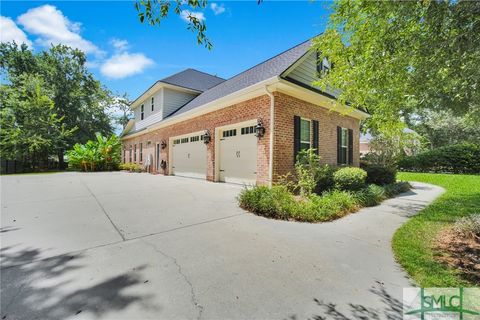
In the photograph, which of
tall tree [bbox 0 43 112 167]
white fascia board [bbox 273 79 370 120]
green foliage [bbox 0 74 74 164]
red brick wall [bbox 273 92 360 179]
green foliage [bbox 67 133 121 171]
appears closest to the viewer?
white fascia board [bbox 273 79 370 120]

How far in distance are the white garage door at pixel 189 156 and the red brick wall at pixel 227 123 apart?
50cm

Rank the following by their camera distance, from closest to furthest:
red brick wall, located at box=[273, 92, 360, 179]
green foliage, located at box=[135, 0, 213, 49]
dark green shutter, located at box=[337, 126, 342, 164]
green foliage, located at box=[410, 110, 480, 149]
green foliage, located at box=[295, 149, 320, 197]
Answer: green foliage, located at box=[135, 0, 213, 49] → green foliage, located at box=[295, 149, 320, 197] → red brick wall, located at box=[273, 92, 360, 179] → dark green shutter, located at box=[337, 126, 342, 164] → green foliage, located at box=[410, 110, 480, 149]

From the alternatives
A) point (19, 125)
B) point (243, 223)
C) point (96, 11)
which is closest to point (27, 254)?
point (243, 223)

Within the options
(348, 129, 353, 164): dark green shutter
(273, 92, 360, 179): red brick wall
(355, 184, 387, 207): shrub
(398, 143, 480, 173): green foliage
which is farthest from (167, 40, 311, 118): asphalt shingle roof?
(398, 143, 480, 173): green foliage

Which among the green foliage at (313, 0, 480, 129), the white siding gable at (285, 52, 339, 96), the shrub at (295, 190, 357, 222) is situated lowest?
the shrub at (295, 190, 357, 222)

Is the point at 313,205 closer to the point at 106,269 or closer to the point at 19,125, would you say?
the point at 106,269

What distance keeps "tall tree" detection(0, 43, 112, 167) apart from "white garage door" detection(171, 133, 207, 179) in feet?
52.4

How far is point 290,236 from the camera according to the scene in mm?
3871

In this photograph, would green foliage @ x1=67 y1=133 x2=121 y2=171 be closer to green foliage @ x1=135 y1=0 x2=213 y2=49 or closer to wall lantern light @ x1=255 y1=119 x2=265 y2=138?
wall lantern light @ x1=255 y1=119 x2=265 y2=138

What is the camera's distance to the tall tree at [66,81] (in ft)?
78.0

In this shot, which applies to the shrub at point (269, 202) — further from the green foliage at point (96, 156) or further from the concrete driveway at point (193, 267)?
the green foliage at point (96, 156)

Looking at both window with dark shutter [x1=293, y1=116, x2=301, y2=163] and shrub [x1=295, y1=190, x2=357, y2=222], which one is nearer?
shrub [x1=295, y1=190, x2=357, y2=222]

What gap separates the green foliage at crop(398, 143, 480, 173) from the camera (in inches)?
631

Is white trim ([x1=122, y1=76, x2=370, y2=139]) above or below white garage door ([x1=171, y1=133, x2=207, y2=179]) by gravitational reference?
above
